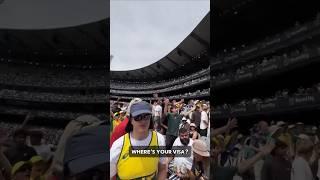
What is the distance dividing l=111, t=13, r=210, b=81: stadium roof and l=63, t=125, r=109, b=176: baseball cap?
2.23ft

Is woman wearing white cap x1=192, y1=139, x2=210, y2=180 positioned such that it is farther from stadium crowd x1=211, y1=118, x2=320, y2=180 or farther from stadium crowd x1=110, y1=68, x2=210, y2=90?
stadium crowd x1=110, y1=68, x2=210, y2=90

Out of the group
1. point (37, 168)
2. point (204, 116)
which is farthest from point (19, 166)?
point (204, 116)

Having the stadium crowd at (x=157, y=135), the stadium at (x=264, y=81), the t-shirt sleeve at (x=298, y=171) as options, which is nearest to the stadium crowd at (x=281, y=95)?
the stadium at (x=264, y=81)

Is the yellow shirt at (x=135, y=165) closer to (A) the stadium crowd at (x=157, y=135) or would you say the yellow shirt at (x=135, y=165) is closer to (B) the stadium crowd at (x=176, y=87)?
(A) the stadium crowd at (x=157, y=135)

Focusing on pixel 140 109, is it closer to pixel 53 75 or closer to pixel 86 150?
pixel 86 150

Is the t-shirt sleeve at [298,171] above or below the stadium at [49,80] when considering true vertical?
below

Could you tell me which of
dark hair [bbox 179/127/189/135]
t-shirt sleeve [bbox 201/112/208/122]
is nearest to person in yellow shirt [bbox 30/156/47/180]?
dark hair [bbox 179/127/189/135]

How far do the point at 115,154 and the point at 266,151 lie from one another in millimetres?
1909

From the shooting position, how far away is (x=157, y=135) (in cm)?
539

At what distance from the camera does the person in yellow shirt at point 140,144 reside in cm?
535

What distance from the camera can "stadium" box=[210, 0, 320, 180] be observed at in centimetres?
582

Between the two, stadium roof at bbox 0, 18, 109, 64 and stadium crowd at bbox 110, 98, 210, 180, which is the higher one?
stadium roof at bbox 0, 18, 109, 64

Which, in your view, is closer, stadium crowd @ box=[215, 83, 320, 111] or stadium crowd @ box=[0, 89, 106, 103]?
stadium crowd @ box=[0, 89, 106, 103]

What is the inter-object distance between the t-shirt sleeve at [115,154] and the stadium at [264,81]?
48.4 inches
